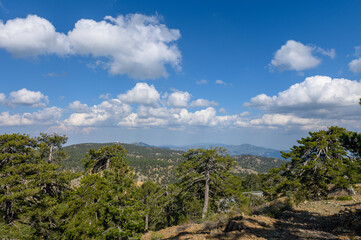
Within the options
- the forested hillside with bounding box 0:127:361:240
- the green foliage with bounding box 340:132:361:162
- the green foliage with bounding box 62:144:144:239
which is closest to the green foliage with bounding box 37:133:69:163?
the forested hillside with bounding box 0:127:361:240

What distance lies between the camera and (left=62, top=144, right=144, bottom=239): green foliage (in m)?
10.7

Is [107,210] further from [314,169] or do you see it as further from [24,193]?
[314,169]

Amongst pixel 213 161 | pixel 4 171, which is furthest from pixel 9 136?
pixel 213 161

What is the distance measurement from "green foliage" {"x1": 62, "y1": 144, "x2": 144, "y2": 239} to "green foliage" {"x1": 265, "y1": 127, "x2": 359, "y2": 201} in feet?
38.7

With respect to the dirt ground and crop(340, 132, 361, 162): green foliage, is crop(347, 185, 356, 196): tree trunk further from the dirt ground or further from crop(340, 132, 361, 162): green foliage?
crop(340, 132, 361, 162): green foliage

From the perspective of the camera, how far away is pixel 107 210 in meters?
11.2

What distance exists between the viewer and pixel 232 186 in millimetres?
20000

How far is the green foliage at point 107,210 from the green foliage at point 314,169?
1179cm

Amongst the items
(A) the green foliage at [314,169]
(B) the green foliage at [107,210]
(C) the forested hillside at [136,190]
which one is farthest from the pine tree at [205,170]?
(B) the green foliage at [107,210]

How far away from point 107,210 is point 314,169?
55.4 feet

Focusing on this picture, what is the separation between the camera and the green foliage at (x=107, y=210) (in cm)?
1070

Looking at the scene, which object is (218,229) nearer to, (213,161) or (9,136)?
(213,161)

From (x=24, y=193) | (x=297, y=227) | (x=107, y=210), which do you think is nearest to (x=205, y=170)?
(x=107, y=210)

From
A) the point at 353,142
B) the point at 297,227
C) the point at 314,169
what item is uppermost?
the point at 353,142
